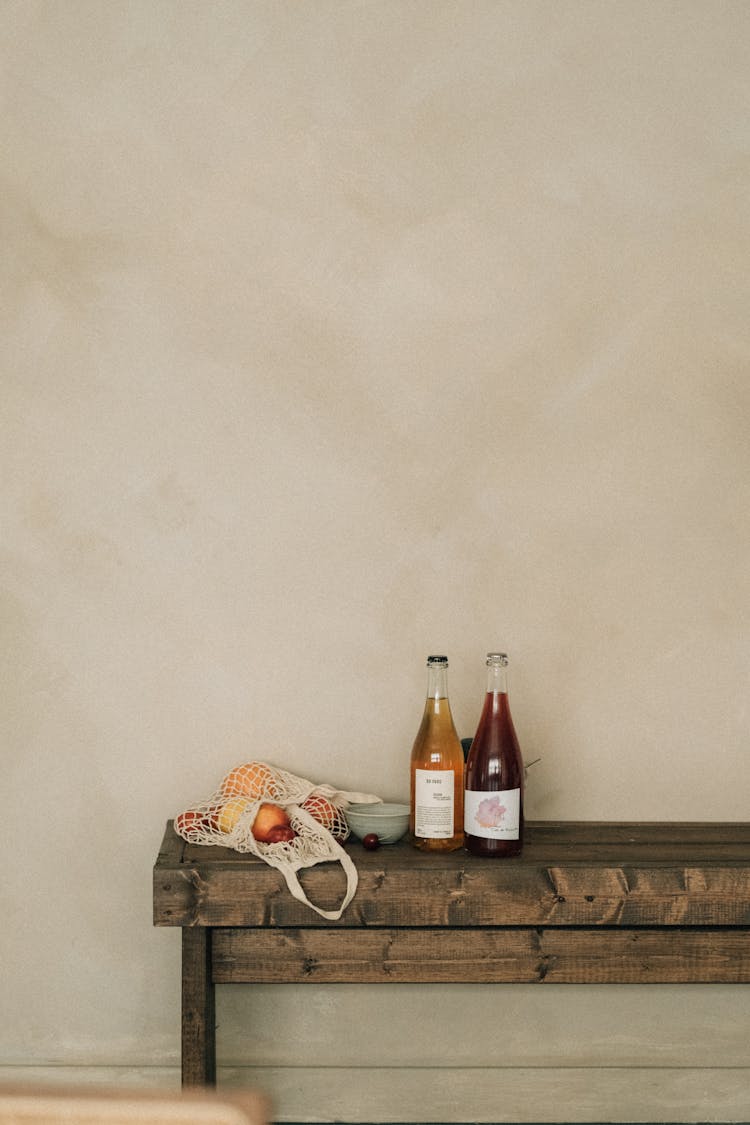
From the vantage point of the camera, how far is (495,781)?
1.48 meters

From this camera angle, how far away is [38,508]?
1666 mm

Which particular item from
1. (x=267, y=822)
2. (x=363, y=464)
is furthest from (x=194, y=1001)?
(x=363, y=464)

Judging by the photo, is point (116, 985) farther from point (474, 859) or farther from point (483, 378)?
point (483, 378)

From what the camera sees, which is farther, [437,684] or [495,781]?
[437,684]

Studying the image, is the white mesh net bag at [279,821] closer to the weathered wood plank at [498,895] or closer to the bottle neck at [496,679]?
the weathered wood plank at [498,895]

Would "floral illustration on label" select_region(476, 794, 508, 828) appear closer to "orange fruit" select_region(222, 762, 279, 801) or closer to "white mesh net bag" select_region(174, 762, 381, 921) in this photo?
"white mesh net bag" select_region(174, 762, 381, 921)

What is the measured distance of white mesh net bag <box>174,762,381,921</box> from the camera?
1.40 meters

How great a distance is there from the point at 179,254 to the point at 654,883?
119cm

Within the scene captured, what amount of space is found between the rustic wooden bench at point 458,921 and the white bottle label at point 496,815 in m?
0.04

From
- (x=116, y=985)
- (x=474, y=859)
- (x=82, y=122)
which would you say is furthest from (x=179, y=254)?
(x=116, y=985)

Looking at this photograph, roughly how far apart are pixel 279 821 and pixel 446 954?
0.97ft

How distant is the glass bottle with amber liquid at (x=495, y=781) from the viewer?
144 cm

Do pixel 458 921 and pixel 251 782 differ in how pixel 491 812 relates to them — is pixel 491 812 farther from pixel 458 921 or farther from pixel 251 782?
pixel 251 782

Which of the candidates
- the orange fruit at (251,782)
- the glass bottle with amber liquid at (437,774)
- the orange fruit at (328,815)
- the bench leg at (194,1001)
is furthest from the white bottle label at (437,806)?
the bench leg at (194,1001)
